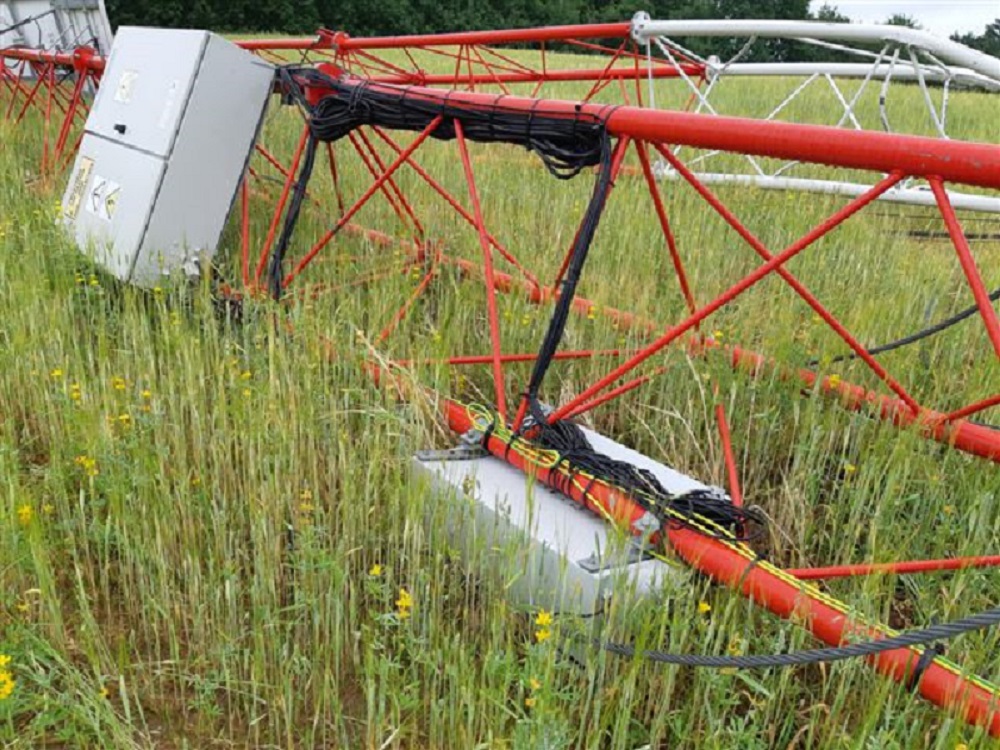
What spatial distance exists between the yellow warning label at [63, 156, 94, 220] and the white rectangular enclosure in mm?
3202

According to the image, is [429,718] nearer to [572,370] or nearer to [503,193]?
[572,370]

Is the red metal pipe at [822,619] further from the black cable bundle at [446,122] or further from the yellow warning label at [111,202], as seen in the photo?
the yellow warning label at [111,202]

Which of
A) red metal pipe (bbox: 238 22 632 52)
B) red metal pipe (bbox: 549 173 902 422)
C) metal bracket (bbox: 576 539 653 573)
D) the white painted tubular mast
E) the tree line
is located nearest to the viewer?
metal bracket (bbox: 576 539 653 573)

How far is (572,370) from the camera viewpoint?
3.96m

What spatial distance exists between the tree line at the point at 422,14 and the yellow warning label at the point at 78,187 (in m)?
29.3

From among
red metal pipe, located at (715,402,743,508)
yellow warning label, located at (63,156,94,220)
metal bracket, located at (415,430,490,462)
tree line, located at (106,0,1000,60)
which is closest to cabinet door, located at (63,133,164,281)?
yellow warning label, located at (63,156,94,220)

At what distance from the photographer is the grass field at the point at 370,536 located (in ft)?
6.90

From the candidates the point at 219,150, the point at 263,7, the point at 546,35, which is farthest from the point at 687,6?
the point at 219,150

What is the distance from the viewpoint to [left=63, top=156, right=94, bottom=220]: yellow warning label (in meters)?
5.04

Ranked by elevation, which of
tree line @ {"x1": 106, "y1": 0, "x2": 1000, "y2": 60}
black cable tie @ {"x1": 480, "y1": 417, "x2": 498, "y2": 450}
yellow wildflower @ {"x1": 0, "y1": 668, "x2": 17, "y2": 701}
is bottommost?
yellow wildflower @ {"x1": 0, "y1": 668, "x2": 17, "y2": 701}

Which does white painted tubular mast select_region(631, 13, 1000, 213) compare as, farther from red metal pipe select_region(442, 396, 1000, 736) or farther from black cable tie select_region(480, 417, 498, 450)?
red metal pipe select_region(442, 396, 1000, 736)

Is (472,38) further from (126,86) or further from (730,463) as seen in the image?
(730,463)

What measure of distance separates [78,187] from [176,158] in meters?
1.04

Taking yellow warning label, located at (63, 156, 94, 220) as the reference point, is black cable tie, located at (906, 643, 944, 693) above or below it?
below
